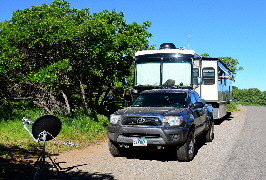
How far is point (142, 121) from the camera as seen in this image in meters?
7.80

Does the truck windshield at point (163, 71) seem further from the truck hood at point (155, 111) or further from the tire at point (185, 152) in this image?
the tire at point (185, 152)

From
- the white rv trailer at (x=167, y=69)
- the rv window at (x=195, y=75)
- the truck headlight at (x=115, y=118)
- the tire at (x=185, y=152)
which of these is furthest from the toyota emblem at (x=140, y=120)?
the rv window at (x=195, y=75)

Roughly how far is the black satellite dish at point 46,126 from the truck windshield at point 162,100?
3743 millimetres

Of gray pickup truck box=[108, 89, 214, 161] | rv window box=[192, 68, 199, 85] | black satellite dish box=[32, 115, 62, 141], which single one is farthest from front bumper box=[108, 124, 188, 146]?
rv window box=[192, 68, 199, 85]

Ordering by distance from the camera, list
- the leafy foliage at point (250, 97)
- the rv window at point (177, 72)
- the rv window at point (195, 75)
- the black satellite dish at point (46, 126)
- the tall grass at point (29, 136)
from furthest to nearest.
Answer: the leafy foliage at point (250, 97), the rv window at point (195, 75), the rv window at point (177, 72), the tall grass at point (29, 136), the black satellite dish at point (46, 126)

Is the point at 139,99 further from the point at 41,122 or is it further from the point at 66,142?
the point at 41,122

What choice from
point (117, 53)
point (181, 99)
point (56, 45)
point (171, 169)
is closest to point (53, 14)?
point (56, 45)

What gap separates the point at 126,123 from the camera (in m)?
7.98

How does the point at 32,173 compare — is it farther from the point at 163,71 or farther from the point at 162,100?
the point at 163,71

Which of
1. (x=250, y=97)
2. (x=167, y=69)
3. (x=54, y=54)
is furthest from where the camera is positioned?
(x=250, y=97)

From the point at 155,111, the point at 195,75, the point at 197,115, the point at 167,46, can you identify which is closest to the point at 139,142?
the point at 155,111

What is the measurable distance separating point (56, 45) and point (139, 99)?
14.9 ft

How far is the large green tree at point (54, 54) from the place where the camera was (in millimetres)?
11031

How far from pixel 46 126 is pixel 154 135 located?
2787mm
